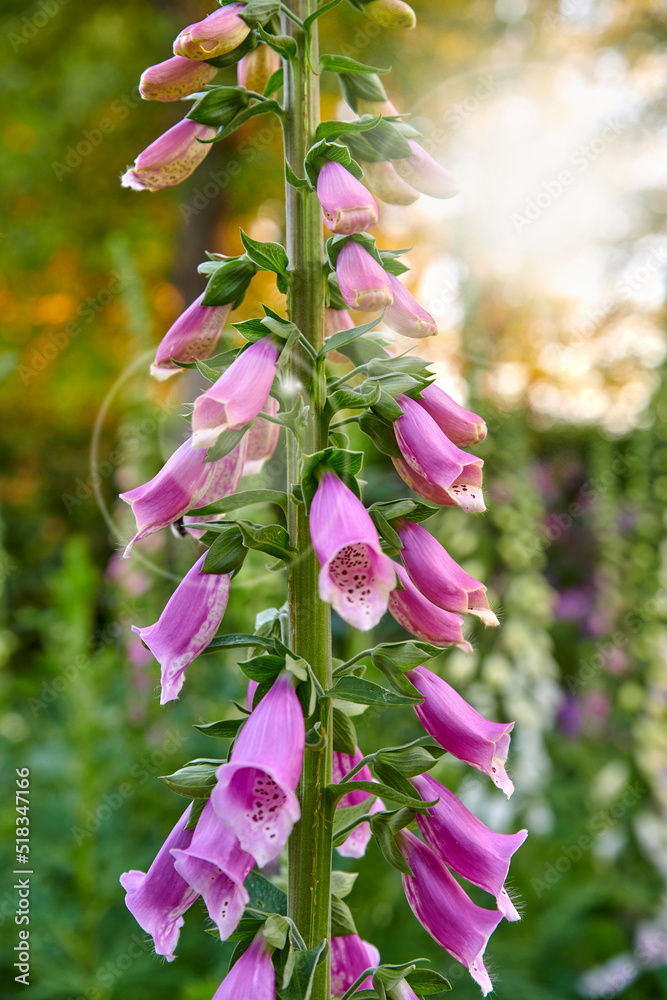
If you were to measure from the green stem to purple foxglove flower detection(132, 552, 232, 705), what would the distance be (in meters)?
0.10

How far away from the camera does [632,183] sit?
31.3ft

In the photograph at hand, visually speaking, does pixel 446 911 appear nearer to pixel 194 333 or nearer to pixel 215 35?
pixel 194 333

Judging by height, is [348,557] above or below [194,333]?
below

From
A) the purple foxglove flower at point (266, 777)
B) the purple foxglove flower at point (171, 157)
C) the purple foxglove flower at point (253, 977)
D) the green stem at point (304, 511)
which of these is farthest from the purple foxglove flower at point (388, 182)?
the purple foxglove flower at point (253, 977)

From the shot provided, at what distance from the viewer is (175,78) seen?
111 centimetres

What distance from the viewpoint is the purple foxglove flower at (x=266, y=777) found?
2.52 ft

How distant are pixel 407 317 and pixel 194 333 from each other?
30 centimetres

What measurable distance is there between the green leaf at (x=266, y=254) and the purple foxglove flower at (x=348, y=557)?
0.92ft

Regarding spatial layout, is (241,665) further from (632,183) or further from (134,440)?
(632,183)

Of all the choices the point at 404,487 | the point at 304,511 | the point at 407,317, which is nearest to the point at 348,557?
the point at 304,511

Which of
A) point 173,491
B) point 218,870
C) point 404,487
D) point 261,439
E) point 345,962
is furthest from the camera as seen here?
point 404,487

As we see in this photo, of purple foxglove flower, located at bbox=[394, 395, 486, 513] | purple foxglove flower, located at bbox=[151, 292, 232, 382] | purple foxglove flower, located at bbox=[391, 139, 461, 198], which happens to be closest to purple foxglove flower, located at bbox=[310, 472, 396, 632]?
purple foxglove flower, located at bbox=[394, 395, 486, 513]

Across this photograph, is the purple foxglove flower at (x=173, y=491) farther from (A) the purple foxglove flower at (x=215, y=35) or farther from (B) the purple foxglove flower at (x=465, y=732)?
(A) the purple foxglove flower at (x=215, y=35)

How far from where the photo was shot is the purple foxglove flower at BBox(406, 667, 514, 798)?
958 mm
